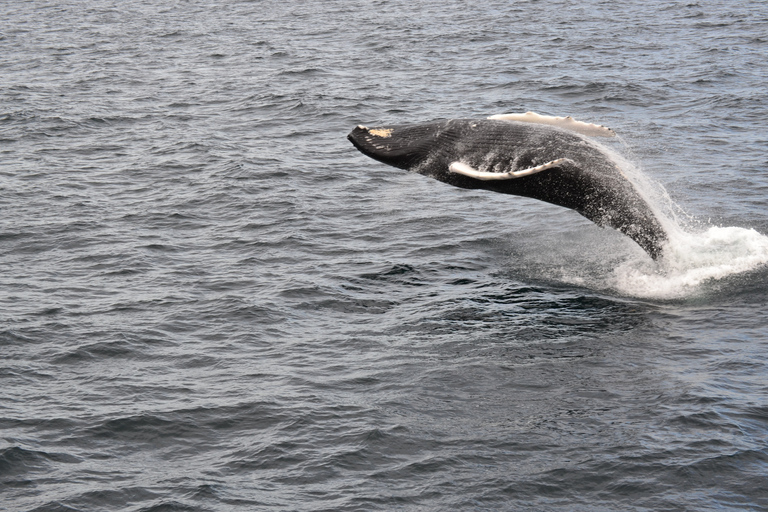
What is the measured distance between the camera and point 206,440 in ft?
45.8

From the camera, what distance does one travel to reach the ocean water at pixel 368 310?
12.9 meters

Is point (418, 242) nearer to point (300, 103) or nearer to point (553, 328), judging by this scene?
point (553, 328)

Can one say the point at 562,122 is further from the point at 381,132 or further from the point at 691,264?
the point at 691,264

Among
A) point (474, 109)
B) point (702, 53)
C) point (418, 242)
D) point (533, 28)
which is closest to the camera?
point (418, 242)

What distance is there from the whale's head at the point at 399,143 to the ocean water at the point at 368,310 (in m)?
2.90

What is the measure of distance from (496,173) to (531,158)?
1.35 meters

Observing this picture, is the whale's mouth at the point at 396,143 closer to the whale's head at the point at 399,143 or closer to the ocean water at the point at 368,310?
→ the whale's head at the point at 399,143

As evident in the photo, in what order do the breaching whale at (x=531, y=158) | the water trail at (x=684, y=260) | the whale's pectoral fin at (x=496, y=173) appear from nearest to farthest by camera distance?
the whale's pectoral fin at (x=496, y=173), the breaching whale at (x=531, y=158), the water trail at (x=684, y=260)

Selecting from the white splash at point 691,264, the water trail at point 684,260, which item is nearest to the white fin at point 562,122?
the water trail at point 684,260

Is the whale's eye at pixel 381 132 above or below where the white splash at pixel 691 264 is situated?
above

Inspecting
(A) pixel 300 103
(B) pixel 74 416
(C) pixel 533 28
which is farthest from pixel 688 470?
(C) pixel 533 28

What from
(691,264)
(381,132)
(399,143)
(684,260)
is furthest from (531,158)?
(691,264)

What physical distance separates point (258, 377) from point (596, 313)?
6.17 meters

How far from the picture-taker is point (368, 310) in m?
18.0
